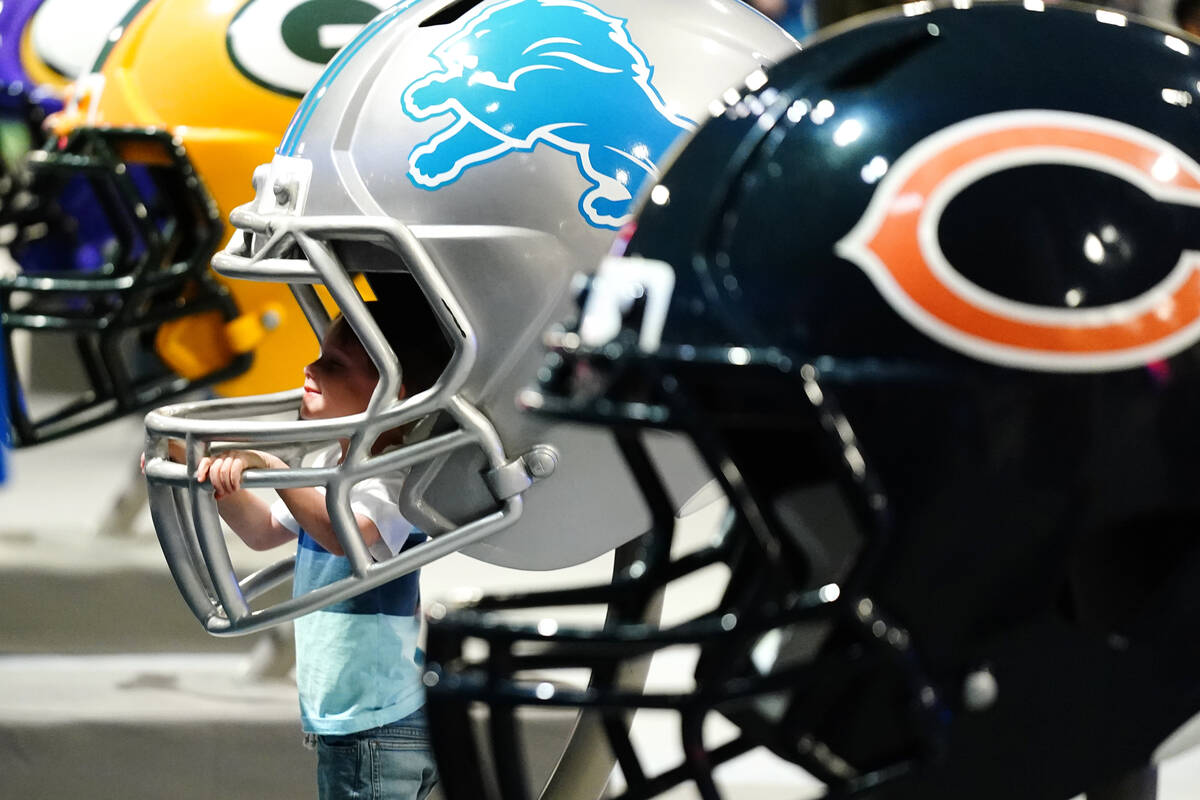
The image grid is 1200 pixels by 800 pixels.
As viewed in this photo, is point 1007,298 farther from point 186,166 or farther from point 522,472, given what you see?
point 186,166

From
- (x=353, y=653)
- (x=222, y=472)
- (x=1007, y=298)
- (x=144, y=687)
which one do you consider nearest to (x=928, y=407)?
(x=1007, y=298)

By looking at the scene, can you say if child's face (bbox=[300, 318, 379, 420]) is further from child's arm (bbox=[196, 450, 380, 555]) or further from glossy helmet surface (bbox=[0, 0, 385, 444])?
glossy helmet surface (bbox=[0, 0, 385, 444])

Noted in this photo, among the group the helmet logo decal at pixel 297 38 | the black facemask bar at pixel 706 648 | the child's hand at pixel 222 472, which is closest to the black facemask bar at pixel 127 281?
the helmet logo decal at pixel 297 38

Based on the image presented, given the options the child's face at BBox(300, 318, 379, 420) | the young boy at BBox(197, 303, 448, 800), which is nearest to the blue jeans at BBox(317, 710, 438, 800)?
the young boy at BBox(197, 303, 448, 800)

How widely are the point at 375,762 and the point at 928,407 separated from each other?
703 mm

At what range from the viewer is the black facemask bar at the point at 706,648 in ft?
2.47

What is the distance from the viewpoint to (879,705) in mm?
849

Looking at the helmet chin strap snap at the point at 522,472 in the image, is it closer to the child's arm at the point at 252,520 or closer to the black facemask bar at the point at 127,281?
the child's arm at the point at 252,520

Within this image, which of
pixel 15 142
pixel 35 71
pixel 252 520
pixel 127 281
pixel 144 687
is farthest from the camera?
pixel 15 142

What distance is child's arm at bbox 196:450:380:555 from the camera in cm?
111

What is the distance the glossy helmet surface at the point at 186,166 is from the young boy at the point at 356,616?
37 cm

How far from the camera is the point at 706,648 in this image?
82 centimetres

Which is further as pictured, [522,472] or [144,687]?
[144,687]

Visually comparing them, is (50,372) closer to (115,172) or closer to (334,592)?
(115,172)
